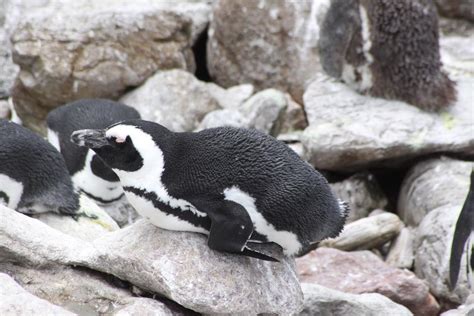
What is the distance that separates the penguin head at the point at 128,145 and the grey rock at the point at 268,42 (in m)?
3.71

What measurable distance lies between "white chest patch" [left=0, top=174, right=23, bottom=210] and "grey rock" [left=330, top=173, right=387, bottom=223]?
2.05 metres

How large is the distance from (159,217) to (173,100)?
3.48 meters

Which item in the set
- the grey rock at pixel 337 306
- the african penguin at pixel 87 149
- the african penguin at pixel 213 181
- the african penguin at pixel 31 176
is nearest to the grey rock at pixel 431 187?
the grey rock at pixel 337 306

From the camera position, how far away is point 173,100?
6098mm

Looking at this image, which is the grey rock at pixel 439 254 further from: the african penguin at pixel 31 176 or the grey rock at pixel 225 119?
the african penguin at pixel 31 176

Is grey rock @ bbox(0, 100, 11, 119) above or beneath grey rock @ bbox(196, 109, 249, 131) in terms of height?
beneath

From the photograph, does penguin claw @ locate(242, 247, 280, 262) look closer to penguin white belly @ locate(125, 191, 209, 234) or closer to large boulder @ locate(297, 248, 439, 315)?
penguin white belly @ locate(125, 191, 209, 234)

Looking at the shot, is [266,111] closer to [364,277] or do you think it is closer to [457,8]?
[457,8]

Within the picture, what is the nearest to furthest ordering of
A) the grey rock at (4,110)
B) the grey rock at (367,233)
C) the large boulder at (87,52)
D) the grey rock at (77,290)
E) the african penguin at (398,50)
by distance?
the grey rock at (77,290)
the grey rock at (367,233)
the african penguin at (398,50)
the large boulder at (87,52)
the grey rock at (4,110)

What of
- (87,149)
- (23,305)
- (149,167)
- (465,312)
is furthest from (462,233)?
(23,305)

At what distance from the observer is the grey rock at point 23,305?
7.86 feet

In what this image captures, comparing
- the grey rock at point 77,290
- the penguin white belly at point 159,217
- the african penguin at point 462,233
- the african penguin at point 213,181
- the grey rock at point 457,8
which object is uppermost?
the african penguin at point 213,181

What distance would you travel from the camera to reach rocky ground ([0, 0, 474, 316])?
→ 8.89ft

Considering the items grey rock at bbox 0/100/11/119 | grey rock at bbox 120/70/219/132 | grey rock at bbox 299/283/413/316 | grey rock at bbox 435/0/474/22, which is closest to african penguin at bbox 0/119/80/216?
grey rock at bbox 299/283/413/316
